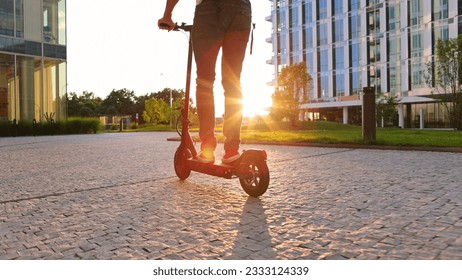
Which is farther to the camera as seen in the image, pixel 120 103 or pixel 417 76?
pixel 120 103

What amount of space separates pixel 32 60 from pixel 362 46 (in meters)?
39.0

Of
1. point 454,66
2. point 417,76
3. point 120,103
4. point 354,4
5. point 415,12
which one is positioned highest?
point 354,4

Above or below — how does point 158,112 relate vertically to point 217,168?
above

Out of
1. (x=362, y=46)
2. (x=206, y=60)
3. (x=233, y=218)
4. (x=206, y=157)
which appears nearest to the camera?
(x=233, y=218)

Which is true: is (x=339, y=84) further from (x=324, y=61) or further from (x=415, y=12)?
(x=415, y=12)

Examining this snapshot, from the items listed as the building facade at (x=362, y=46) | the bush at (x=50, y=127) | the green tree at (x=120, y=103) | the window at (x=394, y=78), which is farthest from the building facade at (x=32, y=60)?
the green tree at (x=120, y=103)

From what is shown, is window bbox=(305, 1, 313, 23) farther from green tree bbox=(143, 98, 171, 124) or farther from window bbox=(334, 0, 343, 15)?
green tree bbox=(143, 98, 171, 124)

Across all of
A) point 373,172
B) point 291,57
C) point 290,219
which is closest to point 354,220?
point 290,219

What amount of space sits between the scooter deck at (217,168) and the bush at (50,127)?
2339 cm

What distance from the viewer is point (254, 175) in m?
3.39

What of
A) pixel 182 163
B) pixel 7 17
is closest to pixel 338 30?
pixel 7 17

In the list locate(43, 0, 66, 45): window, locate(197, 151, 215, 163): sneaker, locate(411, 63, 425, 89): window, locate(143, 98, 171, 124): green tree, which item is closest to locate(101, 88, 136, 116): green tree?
locate(143, 98, 171, 124): green tree

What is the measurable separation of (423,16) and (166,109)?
109 feet

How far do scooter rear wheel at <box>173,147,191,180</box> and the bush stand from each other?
2276 cm
